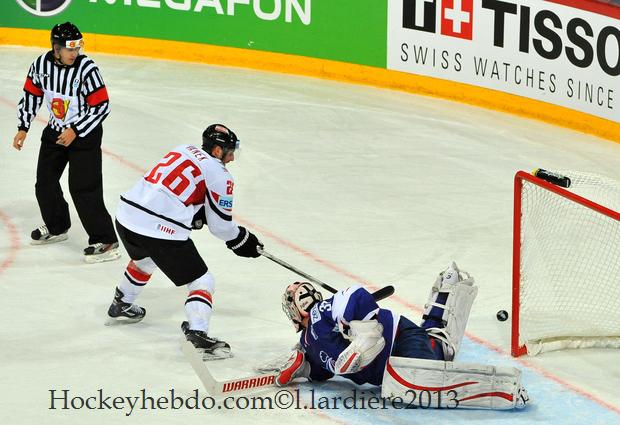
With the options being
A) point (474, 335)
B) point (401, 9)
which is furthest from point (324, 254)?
point (401, 9)

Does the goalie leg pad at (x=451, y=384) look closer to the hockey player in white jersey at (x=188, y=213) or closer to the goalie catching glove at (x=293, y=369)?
the goalie catching glove at (x=293, y=369)

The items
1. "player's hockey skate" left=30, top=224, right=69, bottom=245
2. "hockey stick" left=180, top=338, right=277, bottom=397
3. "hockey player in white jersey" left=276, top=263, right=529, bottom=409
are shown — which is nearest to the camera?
"hockey player in white jersey" left=276, top=263, right=529, bottom=409

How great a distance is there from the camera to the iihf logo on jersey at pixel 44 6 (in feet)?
44.0

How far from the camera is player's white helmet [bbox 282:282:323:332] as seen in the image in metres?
5.96

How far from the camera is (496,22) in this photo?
11.5 metres

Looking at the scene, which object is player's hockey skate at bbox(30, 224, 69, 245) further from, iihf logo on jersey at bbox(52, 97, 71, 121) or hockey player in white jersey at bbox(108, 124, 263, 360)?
hockey player in white jersey at bbox(108, 124, 263, 360)

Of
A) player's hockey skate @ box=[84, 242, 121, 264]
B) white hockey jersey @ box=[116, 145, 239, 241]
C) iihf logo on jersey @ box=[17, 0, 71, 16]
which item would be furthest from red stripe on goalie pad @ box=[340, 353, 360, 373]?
iihf logo on jersey @ box=[17, 0, 71, 16]

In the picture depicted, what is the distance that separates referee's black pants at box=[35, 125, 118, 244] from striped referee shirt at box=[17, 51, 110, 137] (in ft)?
0.29

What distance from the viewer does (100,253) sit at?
316 inches

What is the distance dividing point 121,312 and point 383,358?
1.71m

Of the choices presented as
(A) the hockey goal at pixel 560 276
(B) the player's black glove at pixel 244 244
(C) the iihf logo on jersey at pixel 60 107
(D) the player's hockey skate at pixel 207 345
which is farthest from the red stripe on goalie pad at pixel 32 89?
(A) the hockey goal at pixel 560 276

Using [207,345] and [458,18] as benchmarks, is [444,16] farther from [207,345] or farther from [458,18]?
[207,345]

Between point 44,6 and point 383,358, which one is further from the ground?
point 44,6

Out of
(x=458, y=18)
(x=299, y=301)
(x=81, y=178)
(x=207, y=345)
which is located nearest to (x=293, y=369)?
(x=299, y=301)
